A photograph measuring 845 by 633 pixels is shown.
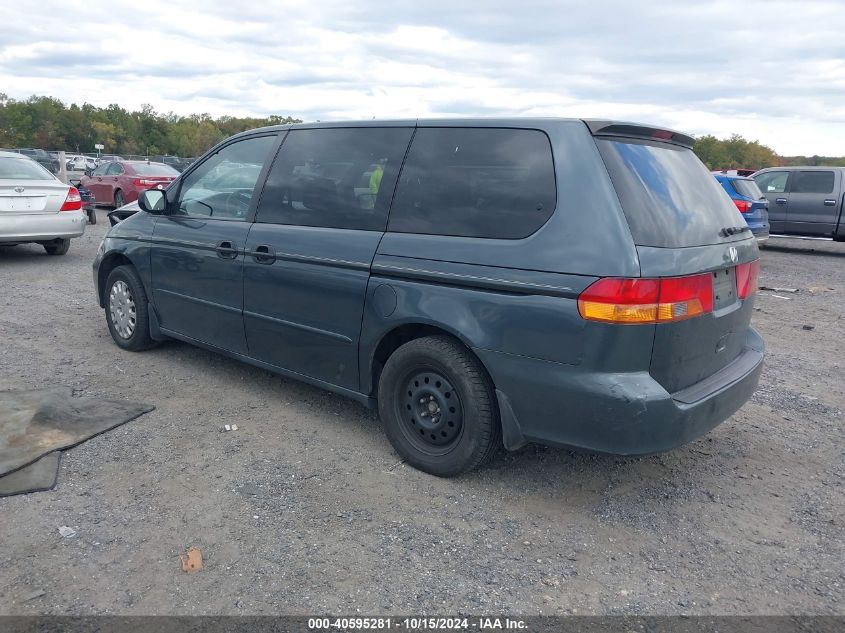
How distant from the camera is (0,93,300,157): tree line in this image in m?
84.1

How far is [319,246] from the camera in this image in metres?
4.05

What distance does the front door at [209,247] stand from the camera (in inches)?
182

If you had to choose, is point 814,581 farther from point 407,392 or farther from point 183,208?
point 183,208

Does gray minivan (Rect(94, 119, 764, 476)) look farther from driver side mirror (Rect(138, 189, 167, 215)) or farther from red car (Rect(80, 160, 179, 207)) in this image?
red car (Rect(80, 160, 179, 207))

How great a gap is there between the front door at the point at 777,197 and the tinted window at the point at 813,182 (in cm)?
21

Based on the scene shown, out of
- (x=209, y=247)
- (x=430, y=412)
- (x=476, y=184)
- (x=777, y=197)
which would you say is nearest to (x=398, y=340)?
(x=430, y=412)

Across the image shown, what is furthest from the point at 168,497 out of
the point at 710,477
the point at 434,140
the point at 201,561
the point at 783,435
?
the point at 783,435

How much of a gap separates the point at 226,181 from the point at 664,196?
301cm

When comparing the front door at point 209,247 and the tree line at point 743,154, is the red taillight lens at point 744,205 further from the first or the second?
the tree line at point 743,154

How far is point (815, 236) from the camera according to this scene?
14.6m

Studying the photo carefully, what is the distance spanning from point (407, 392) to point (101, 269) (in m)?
3.46

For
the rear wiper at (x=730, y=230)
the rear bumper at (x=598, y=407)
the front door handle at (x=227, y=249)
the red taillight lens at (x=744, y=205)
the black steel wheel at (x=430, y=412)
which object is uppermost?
the rear wiper at (x=730, y=230)

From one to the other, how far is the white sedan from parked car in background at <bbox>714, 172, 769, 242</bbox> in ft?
35.0

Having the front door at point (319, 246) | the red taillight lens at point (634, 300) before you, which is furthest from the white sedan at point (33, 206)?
the red taillight lens at point (634, 300)
